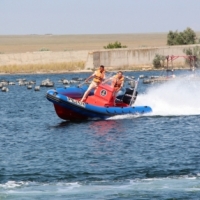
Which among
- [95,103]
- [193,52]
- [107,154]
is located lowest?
[193,52]

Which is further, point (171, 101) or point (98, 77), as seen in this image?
point (171, 101)

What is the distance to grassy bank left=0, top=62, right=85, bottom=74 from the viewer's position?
99.6m

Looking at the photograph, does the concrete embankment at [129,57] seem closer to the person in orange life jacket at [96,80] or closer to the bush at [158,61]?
the bush at [158,61]

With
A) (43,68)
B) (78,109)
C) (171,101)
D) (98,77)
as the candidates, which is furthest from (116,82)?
(43,68)

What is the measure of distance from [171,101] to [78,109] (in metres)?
5.83

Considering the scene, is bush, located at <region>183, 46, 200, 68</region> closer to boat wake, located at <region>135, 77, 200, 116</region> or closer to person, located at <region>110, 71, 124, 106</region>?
boat wake, located at <region>135, 77, 200, 116</region>

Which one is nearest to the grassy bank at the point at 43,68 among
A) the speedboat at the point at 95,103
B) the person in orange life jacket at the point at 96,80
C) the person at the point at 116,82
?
the speedboat at the point at 95,103

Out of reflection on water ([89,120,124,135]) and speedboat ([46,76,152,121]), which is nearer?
reflection on water ([89,120,124,135])

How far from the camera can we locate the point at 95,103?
36844mm

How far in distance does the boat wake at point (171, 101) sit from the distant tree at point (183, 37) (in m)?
59.9

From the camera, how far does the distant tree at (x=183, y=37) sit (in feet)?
340

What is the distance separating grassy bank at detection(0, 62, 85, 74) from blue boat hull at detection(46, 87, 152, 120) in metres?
61.6

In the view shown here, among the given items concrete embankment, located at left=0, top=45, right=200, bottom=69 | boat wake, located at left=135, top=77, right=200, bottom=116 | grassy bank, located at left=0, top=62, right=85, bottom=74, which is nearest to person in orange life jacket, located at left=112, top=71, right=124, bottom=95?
boat wake, located at left=135, top=77, right=200, bottom=116

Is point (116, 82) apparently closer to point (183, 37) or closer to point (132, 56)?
point (132, 56)
